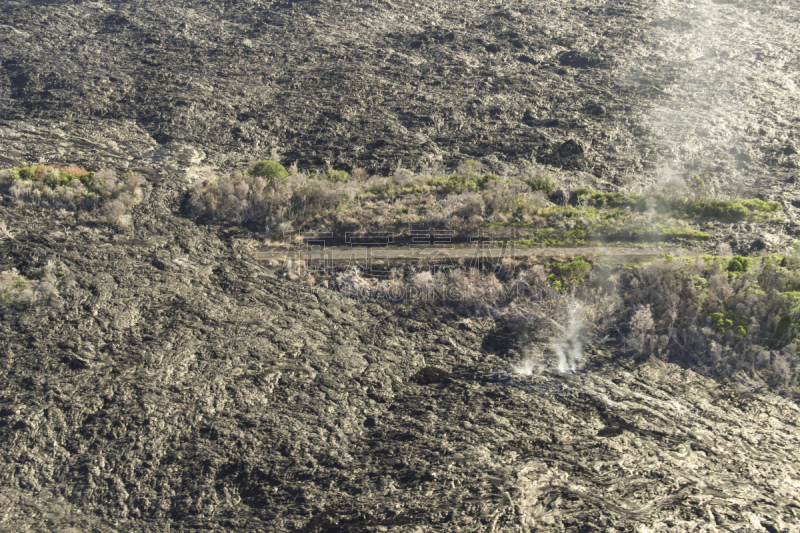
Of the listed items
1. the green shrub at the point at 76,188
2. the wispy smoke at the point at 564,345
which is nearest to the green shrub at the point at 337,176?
the green shrub at the point at 76,188

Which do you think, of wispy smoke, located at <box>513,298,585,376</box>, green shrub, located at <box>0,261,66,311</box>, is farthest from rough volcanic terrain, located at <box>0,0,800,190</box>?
wispy smoke, located at <box>513,298,585,376</box>

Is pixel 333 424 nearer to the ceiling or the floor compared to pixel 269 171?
nearer to the floor

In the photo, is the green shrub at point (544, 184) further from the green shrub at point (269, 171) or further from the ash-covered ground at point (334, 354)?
the green shrub at point (269, 171)

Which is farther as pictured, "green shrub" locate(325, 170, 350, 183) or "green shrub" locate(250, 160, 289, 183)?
"green shrub" locate(325, 170, 350, 183)

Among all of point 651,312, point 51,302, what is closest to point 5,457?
point 51,302

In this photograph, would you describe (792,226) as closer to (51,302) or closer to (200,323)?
(200,323)

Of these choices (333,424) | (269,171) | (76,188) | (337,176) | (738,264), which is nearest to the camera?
(333,424)

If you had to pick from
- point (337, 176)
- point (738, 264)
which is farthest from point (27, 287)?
point (738, 264)

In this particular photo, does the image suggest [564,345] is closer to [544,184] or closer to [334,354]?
[334,354]

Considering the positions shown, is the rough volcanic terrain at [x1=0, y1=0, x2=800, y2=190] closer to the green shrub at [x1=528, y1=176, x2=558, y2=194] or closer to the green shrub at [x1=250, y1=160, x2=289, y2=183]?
the green shrub at [x1=250, y1=160, x2=289, y2=183]
